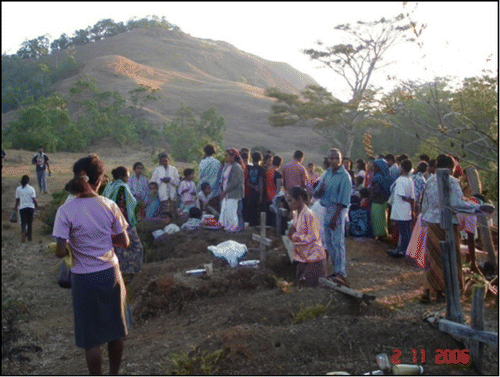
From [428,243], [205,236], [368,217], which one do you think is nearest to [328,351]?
[428,243]

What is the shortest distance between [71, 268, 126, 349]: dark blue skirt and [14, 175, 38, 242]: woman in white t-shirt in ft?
27.5

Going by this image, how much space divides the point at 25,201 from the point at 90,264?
341 inches

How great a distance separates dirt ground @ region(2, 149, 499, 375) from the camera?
4434 mm

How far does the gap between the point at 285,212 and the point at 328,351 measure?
4457 millimetres

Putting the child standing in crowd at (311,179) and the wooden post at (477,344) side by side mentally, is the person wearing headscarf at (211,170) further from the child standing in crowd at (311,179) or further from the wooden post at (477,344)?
the wooden post at (477,344)

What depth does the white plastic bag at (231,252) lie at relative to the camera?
7523 millimetres

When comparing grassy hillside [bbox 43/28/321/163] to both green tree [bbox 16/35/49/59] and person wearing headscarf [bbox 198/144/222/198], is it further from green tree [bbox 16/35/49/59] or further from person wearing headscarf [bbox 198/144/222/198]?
person wearing headscarf [bbox 198/144/222/198]

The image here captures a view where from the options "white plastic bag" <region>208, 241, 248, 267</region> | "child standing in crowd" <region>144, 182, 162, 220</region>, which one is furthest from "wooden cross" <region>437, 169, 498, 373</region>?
"child standing in crowd" <region>144, 182, 162, 220</region>

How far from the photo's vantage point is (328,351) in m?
4.49

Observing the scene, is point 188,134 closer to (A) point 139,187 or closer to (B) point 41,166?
(B) point 41,166

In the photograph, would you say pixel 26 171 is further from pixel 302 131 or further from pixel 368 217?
pixel 302 131

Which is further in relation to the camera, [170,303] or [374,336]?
[170,303]

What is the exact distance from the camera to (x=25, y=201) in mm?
11711

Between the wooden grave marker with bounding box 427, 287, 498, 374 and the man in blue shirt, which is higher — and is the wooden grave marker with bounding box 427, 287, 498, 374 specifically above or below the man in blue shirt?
below
